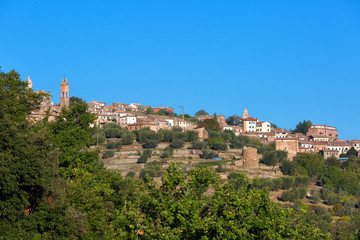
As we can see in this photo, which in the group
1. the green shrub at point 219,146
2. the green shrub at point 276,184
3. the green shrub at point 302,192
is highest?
the green shrub at point 219,146

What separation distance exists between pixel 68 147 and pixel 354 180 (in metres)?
55.1

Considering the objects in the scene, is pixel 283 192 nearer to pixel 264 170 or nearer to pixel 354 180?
pixel 264 170

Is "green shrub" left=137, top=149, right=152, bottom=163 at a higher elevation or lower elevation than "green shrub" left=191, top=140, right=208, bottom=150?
lower

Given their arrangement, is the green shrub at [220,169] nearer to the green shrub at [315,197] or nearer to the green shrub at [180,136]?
the green shrub at [315,197]

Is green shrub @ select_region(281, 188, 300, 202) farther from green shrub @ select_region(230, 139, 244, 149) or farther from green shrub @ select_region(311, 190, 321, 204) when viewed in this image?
green shrub @ select_region(230, 139, 244, 149)

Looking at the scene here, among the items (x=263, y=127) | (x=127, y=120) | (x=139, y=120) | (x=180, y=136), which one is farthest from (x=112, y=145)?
(x=263, y=127)

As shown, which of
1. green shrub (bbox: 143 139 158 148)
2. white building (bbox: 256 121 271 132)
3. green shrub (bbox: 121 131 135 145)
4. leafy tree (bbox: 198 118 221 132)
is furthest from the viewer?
white building (bbox: 256 121 271 132)

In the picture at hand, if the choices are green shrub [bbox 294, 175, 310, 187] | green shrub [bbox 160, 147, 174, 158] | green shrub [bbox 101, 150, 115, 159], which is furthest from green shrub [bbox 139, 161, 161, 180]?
green shrub [bbox 294, 175, 310, 187]

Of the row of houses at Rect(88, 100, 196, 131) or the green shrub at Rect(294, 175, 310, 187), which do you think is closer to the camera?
the green shrub at Rect(294, 175, 310, 187)

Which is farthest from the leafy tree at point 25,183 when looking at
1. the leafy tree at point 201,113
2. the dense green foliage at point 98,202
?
the leafy tree at point 201,113

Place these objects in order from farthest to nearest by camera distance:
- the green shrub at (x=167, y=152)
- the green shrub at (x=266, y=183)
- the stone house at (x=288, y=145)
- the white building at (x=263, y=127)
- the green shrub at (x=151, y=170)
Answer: the white building at (x=263, y=127) < the stone house at (x=288, y=145) < the green shrub at (x=167, y=152) < the green shrub at (x=266, y=183) < the green shrub at (x=151, y=170)

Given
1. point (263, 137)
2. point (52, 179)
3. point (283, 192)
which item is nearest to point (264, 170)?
point (283, 192)

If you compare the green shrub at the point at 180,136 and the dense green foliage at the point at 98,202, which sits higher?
the green shrub at the point at 180,136

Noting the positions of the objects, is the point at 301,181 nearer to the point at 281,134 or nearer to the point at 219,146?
the point at 219,146
